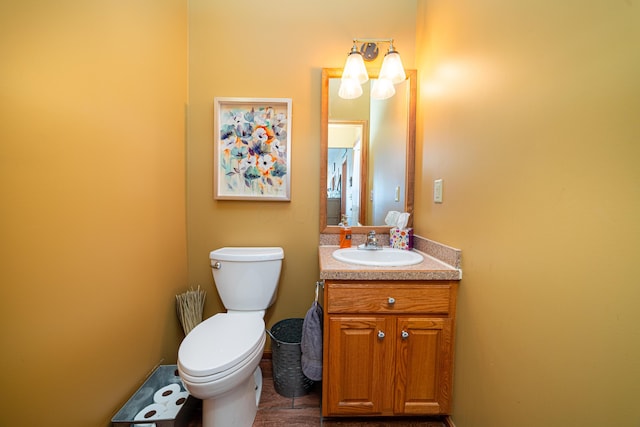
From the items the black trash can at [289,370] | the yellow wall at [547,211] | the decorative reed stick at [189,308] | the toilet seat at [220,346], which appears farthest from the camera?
the decorative reed stick at [189,308]

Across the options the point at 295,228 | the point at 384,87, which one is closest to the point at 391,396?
the point at 295,228

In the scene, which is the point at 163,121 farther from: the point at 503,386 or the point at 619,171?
the point at 503,386

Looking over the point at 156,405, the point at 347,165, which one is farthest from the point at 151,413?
the point at 347,165

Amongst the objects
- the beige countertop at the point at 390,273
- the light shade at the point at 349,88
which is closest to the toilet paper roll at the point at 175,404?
the beige countertop at the point at 390,273

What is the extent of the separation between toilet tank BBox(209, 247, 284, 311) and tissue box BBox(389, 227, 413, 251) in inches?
28.2

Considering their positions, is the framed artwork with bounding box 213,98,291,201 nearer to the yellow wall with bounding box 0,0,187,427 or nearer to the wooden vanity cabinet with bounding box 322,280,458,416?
the yellow wall with bounding box 0,0,187,427

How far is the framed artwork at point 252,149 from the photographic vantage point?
152 cm

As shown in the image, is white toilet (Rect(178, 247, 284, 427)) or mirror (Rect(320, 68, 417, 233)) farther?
mirror (Rect(320, 68, 417, 233))

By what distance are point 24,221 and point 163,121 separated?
817mm

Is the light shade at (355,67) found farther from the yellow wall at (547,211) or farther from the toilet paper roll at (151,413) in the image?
the toilet paper roll at (151,413)

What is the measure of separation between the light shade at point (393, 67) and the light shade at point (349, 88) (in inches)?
6.8

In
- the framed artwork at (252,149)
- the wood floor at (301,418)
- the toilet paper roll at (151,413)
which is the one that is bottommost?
the wood floor at (301,418)

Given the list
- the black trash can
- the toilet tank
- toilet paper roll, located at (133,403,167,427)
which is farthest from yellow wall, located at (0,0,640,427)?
the black trash can

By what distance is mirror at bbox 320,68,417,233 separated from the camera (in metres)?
1.50
